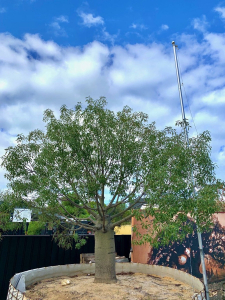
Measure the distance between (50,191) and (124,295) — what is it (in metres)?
2.82

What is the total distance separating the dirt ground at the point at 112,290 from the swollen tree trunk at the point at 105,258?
21 centimetres

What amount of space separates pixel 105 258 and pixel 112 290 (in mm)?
908

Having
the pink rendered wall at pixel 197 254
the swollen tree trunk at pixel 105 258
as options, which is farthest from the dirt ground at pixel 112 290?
the pink rendered wall at pixel 197 254

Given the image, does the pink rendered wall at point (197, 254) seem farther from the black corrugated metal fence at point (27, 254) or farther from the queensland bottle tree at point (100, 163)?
the black corrugated metal fence at point (27, 254)

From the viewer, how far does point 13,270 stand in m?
7.13

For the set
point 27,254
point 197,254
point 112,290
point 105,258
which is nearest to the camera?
point 112,290

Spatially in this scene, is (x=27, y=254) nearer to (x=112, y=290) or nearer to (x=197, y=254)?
(x=112, y=290)

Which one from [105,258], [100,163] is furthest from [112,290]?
[100,163]

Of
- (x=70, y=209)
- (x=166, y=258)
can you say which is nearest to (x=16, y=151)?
(x=166, y=258)

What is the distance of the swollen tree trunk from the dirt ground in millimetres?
206

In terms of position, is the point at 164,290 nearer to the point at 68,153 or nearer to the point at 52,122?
the point at 68,153

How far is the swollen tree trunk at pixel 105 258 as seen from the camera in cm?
647

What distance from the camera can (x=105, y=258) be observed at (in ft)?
21.6

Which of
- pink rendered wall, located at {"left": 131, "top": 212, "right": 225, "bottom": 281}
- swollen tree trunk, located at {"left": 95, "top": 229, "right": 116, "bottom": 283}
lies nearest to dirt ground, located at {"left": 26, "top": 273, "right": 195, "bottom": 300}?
swollen tree trunk, located at {"left": 95, "top": 229, "right": 116, "bottom": 283}
